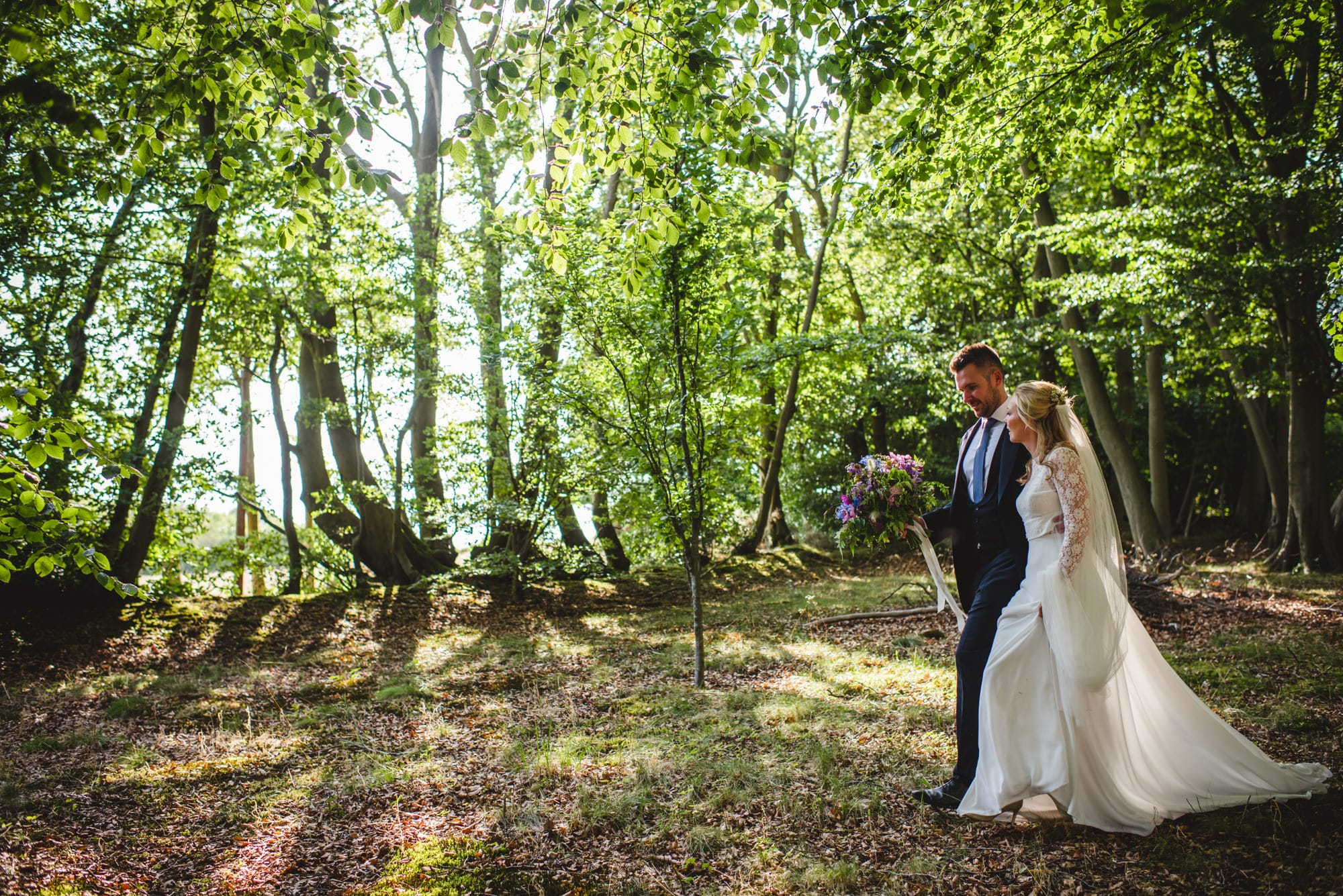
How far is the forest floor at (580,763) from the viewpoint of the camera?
3.46 m

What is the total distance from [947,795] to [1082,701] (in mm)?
866

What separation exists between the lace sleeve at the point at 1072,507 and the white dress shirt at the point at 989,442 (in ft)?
1.30

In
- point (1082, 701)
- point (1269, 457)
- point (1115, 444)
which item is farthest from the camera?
point (1269, 457)

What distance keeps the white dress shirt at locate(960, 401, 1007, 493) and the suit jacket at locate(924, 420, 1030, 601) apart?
1cm

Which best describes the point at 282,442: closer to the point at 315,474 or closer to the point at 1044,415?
the point at 315,474

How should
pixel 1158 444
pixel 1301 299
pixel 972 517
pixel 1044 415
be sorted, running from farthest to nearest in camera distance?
pixel 1158 444 < pixel 1301 299 < pixel 972 517 < pixel 1044 415

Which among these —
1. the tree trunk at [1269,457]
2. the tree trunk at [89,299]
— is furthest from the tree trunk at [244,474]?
the tree trunk at [1269,457]

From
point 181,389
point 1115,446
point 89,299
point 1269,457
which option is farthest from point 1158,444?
point 89,299

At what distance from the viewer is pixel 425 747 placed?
5.50m

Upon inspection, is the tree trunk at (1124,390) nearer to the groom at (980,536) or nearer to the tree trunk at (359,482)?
the groom at (980,536)

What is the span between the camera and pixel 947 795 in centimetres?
397

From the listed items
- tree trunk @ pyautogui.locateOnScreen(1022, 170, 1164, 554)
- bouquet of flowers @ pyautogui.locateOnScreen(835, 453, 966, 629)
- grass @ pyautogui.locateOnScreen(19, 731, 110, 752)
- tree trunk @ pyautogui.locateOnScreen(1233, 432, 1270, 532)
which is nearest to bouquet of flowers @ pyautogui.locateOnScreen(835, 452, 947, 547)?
bouquet of flowers @ pyautogui.locateOnScreen(835, 453, 966, 629)

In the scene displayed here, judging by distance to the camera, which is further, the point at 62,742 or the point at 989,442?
the point at 62,742

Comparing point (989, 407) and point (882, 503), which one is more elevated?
point (989, 407)
